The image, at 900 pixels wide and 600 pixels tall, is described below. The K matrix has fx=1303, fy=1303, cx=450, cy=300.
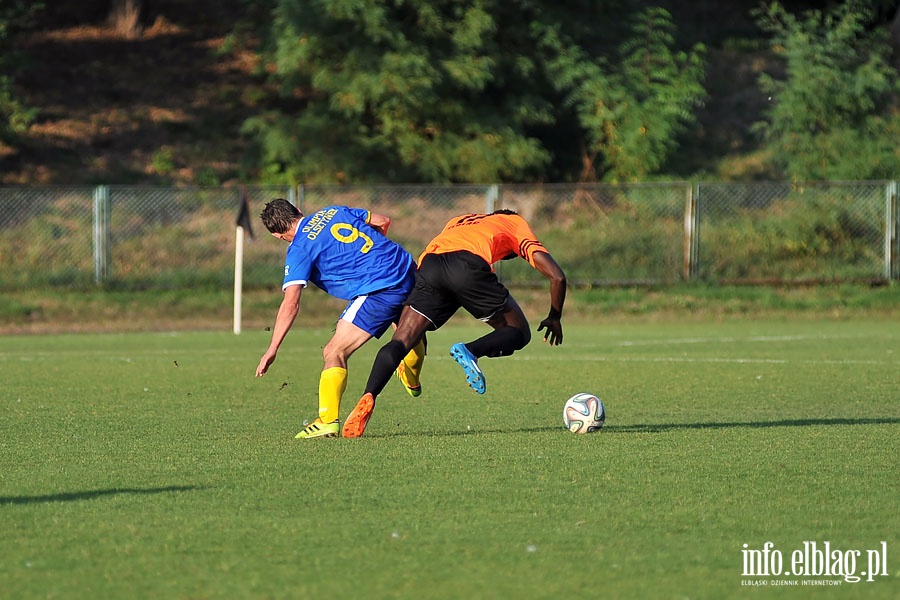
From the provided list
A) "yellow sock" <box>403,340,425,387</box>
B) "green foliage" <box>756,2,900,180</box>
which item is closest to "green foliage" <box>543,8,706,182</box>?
"green foliage" <box>756,2,900,180</box>

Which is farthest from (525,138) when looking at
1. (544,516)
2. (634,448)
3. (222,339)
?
(544,516)

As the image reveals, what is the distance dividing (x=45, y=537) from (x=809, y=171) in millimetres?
24417

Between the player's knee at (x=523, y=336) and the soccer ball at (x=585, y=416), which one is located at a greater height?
the player's knee at (x=523, y=336)

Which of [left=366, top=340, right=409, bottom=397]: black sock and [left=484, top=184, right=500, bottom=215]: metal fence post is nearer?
[left=366, top=340, right=409, bottom=397]: black sock

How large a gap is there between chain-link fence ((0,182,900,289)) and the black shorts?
50.1ft

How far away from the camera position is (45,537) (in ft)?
19.1

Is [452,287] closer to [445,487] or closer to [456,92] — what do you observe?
[445,487]

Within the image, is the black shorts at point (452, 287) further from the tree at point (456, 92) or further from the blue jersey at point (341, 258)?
the tree at point (456, 92)

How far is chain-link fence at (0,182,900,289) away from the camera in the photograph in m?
24.6

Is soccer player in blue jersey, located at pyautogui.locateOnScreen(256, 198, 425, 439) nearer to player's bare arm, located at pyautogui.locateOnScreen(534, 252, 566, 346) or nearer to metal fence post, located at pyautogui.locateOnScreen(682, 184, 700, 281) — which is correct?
player's bare arm, located at pyautogui.locateOnScreen(534, 252, 566, 346)

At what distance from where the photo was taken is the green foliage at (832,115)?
2755 cm

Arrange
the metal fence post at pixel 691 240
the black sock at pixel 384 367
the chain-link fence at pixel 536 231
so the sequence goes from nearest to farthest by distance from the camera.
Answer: the black sock at pixel 384 367 → the chain-link fence at pixel 536 231 → the metal fence post at pixel 691 240

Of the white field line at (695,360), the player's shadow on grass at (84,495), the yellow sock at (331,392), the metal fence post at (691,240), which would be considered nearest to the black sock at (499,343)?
the yellow sock at (331,392)

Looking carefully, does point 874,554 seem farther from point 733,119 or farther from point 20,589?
point 733,119
